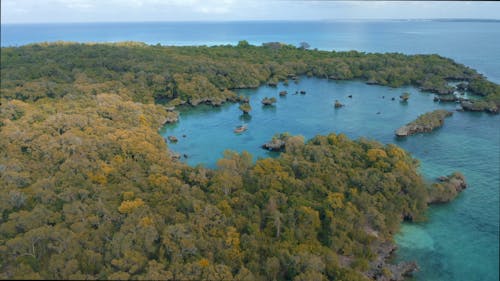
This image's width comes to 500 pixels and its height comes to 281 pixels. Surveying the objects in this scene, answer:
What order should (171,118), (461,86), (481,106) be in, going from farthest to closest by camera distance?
(461,86)
(171,118)
(481,106)

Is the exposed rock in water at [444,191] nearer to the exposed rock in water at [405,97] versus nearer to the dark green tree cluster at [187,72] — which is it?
the dark green tree cluster at [187,72]

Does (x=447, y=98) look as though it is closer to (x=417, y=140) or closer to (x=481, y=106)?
(x=481, y=106)

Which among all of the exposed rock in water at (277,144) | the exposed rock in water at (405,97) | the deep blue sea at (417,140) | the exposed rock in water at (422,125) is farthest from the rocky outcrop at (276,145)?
the exposed rock in water at (405,97)

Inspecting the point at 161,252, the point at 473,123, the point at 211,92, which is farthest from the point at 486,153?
the point at 211,92

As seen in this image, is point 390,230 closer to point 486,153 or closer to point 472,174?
point 472,174

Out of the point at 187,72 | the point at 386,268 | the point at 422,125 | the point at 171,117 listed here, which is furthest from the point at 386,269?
the point at 187,72

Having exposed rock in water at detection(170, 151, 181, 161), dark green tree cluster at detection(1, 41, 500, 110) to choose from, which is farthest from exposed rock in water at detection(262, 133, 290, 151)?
dark green tree cluster at detection(1, 41, 500, 110)
